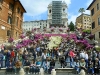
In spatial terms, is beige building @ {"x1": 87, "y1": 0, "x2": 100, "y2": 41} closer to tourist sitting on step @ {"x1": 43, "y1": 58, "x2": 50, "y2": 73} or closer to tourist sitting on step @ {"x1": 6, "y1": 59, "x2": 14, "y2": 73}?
tourist sitting on step @ {"x1": 43, "y1": 58, "x2": 50, "y2": 73}

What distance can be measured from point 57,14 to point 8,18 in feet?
314

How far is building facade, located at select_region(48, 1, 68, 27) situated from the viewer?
5315 inches

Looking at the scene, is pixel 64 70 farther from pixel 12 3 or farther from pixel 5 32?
pixel 12 3

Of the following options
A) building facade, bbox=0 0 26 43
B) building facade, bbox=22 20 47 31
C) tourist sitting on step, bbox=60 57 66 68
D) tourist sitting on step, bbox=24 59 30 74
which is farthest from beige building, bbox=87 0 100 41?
building facade, bbox=22 20 47 31

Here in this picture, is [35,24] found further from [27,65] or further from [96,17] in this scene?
[27,65]

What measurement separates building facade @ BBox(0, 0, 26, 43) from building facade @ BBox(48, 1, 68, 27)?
8504 centimetres

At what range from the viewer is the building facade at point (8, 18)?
4012cm

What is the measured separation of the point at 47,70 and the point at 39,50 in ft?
18.7

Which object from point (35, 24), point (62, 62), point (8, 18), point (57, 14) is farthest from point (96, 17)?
point (35, 24)

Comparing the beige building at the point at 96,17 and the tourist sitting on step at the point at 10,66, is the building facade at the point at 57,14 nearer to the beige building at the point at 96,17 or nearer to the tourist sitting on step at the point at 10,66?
the beige building at the point at 96,17

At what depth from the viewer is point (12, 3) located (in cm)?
4625

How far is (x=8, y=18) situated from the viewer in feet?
147

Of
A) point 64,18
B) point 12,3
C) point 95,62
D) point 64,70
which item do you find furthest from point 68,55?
point 64,18

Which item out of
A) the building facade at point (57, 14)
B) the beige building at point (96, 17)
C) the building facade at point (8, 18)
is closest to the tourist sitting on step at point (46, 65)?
the building facade at point (8, 18)
